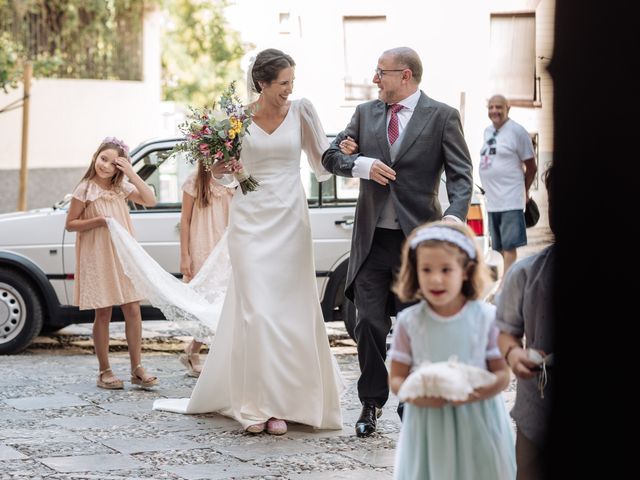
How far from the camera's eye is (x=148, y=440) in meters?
6.96

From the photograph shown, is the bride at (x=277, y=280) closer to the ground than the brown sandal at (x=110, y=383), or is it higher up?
higher up

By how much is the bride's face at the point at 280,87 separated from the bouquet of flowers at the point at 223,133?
0.58 feet

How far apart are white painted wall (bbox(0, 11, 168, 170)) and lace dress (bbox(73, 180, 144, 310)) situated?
14.4 metres

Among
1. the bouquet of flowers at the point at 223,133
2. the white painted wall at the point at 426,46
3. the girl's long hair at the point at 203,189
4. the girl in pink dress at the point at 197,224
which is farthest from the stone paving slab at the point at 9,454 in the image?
the white painted wall at the point at 426,46

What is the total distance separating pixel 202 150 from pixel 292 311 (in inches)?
42.4

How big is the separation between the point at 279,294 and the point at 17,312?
4200mm

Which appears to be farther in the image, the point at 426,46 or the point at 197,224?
the point at 426,46

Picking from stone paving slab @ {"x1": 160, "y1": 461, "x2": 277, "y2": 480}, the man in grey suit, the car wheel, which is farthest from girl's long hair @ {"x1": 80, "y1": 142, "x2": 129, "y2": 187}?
stone paving slab @ {"x1": 160, "y1": 461, "x2": 277, "y2": 480}

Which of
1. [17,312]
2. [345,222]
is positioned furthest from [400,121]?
[17,312]

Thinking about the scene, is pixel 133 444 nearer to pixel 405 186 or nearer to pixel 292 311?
pixel 292 311

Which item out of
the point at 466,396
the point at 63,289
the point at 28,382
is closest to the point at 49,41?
the point at 63,289

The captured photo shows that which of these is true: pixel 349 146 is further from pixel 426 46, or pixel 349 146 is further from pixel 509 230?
pixel 426 46

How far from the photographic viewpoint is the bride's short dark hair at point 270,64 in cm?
715

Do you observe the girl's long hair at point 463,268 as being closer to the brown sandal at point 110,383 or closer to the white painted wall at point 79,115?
the brown sandal at point 110,383
